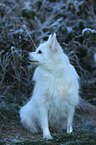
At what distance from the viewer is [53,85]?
3.98m

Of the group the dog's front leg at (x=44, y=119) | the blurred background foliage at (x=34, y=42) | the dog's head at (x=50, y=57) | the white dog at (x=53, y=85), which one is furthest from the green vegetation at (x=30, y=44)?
the dog's head at (x=50, y=57)

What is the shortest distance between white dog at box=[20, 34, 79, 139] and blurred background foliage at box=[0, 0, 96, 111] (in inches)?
40.5

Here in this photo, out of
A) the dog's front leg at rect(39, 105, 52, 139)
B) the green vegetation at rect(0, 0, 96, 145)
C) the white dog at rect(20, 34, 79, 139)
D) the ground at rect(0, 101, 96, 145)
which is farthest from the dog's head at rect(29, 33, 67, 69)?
the green vegetation at rect(0, 0, 96, 145)

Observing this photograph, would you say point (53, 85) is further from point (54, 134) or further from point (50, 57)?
point (54, 134)

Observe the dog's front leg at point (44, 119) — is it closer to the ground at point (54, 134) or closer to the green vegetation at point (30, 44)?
the ground at point (54, 134)

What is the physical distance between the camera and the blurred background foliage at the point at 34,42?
18.5ft

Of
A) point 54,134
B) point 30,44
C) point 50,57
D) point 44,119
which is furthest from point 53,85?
point 30,44

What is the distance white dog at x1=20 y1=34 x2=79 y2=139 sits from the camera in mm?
3893

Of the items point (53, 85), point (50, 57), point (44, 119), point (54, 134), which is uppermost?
point (50, 57)

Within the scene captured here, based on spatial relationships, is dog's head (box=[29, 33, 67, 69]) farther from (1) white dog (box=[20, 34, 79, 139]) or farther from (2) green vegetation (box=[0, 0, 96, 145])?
(2) green vegetation (box=[0, 0, 96, 145])

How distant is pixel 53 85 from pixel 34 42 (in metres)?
2.70

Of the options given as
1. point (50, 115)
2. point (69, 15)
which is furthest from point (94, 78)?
point (50, 115)

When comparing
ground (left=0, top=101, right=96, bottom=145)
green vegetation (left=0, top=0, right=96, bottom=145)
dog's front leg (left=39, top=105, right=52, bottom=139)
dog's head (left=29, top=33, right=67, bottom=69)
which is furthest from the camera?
green vegetation (left=0, top=0, right=96, bottom=145)

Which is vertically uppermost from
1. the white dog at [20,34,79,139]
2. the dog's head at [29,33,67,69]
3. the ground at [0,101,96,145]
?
the dog's head at [29,33,67,69]
